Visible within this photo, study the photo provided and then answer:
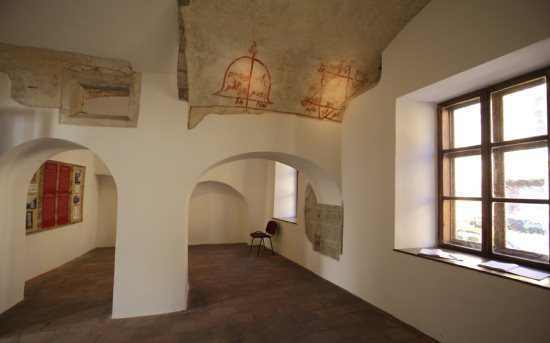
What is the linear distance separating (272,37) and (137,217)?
8.97 ft

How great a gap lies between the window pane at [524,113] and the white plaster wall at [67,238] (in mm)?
6918

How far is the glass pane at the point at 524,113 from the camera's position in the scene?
8.52 feet

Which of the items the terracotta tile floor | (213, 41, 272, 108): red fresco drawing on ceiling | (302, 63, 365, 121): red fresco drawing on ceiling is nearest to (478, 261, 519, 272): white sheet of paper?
the terracotta tile floor

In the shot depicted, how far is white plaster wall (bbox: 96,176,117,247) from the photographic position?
24.6 feet

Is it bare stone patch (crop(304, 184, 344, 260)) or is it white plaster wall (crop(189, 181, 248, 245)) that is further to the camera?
white plaster wall (crop(189, 181, 248, 245))

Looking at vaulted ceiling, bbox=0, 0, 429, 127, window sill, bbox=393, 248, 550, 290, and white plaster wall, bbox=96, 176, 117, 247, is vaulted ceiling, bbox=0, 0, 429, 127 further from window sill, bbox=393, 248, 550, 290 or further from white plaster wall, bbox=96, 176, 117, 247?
white plaster wall, bbox=96, 176, 117, 247

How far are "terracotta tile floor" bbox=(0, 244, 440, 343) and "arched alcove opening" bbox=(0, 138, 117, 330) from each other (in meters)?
0.04

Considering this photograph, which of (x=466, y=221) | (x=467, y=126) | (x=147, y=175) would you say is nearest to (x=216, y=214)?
(x=147, y=175)

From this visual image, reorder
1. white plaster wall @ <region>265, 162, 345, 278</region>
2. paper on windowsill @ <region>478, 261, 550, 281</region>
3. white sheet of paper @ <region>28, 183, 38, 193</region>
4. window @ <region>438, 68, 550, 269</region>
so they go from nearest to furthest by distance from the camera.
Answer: paper on windowsill @ <region>478, 261, 550, 281</region> → window @ <region>438, 68, 550, 269</region> → white sheet of paper @ <region>28, 183, 38, 193</region> → white plaster wall @ <region>265, 162, 345, 278</region>

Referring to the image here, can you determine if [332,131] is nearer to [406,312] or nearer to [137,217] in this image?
[406,312]

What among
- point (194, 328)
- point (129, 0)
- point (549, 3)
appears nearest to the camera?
point (549, 3)

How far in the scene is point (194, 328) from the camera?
10.2 feet

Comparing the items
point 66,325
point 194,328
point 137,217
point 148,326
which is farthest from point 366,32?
point 66,325

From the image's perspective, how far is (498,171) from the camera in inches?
115
